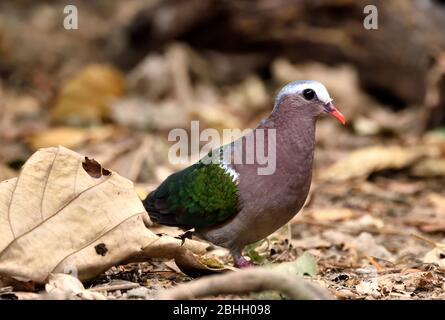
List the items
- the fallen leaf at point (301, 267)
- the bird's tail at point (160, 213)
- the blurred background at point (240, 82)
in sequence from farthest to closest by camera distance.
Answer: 1. the blurred background at point (240, 82)
2. the bird's tail at point (160, 213)
3. the fallen leaf at point (301, 267)

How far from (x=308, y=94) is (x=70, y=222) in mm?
1189

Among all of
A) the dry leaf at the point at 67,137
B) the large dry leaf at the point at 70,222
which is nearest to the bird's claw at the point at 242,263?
the large dry leaf at the point at 70,222

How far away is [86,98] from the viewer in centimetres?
839

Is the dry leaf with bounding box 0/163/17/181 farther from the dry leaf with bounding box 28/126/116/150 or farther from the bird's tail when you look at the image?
the bird's tail

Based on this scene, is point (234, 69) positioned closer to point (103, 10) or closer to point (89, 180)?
point (103, 10)

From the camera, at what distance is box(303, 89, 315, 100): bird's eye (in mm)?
3717

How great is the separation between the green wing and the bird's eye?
0.47m

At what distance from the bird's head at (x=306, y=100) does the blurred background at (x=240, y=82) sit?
2.58 metres

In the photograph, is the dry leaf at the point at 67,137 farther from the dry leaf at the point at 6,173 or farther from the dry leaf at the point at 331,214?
the dry leaf at the point at 331,214

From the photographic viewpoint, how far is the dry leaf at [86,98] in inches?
322

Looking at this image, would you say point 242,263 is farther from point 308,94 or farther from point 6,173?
point 6,173

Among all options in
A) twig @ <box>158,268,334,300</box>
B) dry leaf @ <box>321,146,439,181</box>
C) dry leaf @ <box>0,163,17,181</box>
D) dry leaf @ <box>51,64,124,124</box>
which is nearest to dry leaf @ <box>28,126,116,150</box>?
dry leaf @ <box>51,64,124,124</box>
